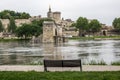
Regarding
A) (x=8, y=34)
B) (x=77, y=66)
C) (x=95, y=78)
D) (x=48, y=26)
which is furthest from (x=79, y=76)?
(x=8, y=34)

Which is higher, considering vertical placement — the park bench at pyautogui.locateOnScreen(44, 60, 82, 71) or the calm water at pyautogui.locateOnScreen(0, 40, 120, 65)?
the park bench at pyautogui.locateOnScreen(44, 60, 82, 71)

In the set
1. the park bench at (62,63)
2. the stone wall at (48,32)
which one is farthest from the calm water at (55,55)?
the stone wall at (48,32)

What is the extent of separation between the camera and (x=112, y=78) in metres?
13.1

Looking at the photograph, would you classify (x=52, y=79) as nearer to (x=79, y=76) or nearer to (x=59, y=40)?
(x=79, y=76)

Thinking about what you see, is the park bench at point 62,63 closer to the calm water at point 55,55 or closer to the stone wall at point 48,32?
the calm water at point 55,55

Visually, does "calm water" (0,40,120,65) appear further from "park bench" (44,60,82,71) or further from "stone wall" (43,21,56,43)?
"stone wall" (43,21,56,43)

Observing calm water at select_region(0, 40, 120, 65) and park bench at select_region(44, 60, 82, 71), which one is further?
calm water at select_region(0, 40, 120, 65)

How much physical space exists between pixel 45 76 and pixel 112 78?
256 centimetres

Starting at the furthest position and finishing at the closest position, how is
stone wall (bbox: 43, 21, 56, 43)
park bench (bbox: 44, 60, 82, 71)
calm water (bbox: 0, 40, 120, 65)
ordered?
1. stone wall (bbox: 43, 21, 56, 43)
2. calm water (bbox: 0, 40, 120, 65)
3. park bench (bbox: 44, 60, 82, 71)

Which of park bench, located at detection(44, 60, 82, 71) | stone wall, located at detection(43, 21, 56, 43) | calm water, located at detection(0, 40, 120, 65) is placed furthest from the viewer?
stone wall, located at detection(43, 21, 56, 43)

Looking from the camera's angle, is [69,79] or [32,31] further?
[32,31]

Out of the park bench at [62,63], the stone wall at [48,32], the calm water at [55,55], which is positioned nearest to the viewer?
the park bench at [62,63]

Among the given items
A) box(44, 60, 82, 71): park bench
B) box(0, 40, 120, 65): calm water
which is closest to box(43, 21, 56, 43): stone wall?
box(0, 40, 120, 65): calm water

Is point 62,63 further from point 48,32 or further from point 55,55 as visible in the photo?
point 48,32
